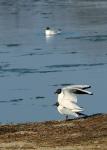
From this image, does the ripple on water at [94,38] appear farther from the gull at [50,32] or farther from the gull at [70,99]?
the gull at [70,99]

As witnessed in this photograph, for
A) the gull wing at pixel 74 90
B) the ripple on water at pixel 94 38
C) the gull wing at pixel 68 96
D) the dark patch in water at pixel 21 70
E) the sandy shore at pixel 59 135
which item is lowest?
the ripple on water at pixel 94 38

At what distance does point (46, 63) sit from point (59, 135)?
19.8 meters

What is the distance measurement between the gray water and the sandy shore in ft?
17.5

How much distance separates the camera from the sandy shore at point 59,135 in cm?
948

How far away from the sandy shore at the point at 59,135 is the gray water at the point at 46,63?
17.5 feet

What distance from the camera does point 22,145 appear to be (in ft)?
31.9

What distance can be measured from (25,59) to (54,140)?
858 inches

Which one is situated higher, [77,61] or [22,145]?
[22,145]

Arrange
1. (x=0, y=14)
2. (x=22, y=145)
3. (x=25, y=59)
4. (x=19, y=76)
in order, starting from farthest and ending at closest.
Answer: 1. (x=0, y=14)
2. (x=25, y=59)
3. (x=19, y=76)
4. (x=22, y=145)

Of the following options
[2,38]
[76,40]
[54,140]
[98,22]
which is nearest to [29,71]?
[76,40]

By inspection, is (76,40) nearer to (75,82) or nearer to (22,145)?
(75,82)

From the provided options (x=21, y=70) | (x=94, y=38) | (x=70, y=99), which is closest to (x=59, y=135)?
(x=70, y=99)


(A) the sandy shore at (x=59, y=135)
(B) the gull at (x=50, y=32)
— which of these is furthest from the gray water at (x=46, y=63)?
(A) the sandy shore at (x=59, y=135)

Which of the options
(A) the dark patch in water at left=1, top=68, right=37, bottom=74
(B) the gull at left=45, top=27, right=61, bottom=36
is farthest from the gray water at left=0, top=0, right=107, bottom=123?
(B) the gull at left=45, top=27, right=61, bottom=36
